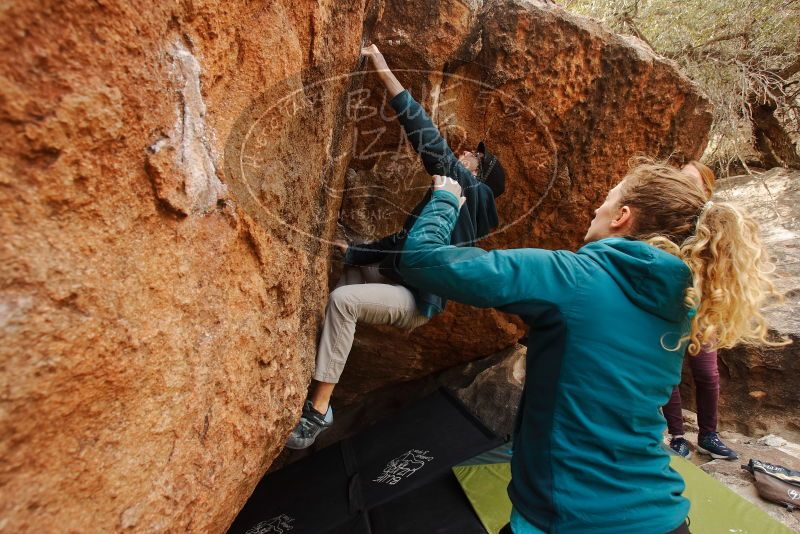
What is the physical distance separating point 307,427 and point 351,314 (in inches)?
24.1

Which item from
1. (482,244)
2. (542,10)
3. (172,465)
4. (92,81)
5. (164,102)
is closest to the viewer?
(92,81)

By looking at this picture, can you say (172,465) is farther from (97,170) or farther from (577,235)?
(577,235)

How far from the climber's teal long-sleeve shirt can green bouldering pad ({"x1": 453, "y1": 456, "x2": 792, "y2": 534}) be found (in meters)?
1.69

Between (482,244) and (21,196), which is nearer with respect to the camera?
(21,196)

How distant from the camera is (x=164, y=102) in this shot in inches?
49.2

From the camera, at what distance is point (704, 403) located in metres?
3.35

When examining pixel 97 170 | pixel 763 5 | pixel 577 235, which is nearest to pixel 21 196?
pixel 97 170

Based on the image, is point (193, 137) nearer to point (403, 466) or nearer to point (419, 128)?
point (419, 128)

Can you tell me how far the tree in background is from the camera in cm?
524

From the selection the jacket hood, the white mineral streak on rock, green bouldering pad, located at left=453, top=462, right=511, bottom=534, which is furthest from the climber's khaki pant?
the jacket hood

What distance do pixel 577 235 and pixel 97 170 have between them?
3441 mm

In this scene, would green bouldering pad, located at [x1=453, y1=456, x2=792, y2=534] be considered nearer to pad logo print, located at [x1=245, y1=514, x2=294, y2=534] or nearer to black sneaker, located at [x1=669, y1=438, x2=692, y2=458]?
black sneaker, located at [x1=669, y1=438, x2=692, y2=458]

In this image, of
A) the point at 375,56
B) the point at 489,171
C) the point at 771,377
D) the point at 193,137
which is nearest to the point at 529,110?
the point at 489,171

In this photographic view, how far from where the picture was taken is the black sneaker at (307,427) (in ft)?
7.77
